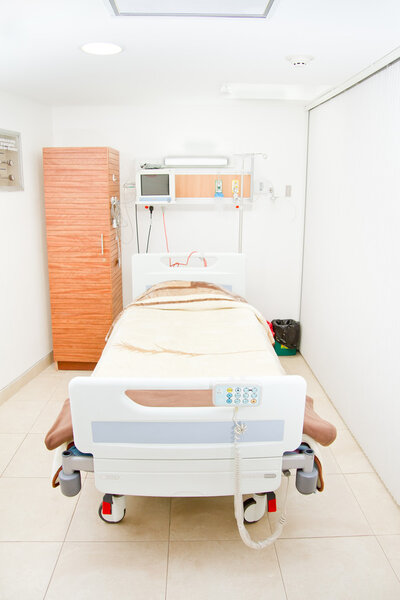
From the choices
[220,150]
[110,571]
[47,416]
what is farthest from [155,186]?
[110,571]

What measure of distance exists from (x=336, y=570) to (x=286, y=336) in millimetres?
2540

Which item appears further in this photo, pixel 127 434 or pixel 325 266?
pixel 325 266

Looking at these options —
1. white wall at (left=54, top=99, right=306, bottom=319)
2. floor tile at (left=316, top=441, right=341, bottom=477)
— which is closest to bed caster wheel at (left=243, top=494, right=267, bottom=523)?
floor tile at (left=316, top=441, right=341, bottom=477)

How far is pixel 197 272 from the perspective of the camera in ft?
12.6

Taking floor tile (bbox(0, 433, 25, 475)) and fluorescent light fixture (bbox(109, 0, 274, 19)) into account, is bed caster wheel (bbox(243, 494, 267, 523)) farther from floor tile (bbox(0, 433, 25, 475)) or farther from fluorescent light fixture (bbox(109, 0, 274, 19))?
fluorescent light fixture (bbox(109, 0, 274, 19))

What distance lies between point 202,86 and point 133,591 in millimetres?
2948

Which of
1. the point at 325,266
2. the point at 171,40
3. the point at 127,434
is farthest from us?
the point at 325,266

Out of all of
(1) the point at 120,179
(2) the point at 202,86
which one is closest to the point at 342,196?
(2) the point at 202,86

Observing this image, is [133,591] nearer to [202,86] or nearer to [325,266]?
[325,266]

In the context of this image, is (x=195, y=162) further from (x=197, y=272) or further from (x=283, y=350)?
(x=283, y=350)

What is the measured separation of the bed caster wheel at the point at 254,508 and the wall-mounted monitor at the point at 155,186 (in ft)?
8.50

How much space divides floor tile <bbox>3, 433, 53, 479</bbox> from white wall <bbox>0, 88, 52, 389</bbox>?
731 mm

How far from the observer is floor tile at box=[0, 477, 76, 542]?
2205 millimetres

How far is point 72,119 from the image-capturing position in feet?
13.9
